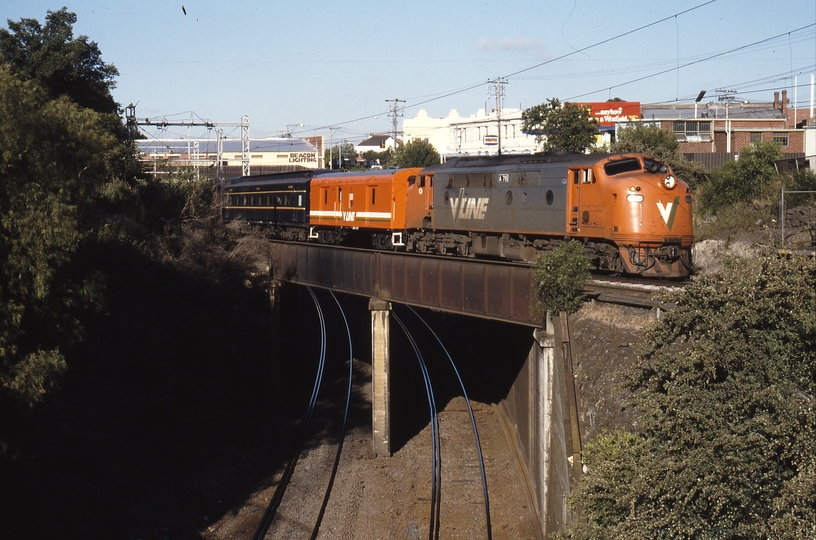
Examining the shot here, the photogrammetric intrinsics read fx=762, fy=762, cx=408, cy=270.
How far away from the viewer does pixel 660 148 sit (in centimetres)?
4494

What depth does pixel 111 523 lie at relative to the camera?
21922 mm

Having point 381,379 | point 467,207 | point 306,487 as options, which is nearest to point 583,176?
point 467,207

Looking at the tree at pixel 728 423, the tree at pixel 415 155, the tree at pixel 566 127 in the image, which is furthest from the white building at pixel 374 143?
the tree at pixel 728 423

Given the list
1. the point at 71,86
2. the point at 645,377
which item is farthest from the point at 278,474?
the point at 71,86

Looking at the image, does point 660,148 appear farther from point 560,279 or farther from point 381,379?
point 560,279

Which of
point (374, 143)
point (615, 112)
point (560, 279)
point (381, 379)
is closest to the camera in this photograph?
point (560, 279)

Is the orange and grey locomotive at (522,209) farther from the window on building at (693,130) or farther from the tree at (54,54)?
the window on building at (693,130)

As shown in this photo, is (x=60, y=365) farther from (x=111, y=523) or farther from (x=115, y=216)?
(x=115, y=216)

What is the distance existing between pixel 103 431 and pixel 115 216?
13.7 metres

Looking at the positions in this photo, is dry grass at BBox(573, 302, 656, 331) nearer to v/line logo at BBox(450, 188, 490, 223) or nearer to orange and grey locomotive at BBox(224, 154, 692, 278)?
orange and grey locomotive at BBox(224, 154, 692, 278)

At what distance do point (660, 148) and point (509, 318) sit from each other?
29223mm

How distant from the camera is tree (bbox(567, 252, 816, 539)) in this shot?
9742 mm

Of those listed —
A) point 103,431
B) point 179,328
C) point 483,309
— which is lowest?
point 103,431

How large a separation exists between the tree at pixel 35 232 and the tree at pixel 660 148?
1045 inches
